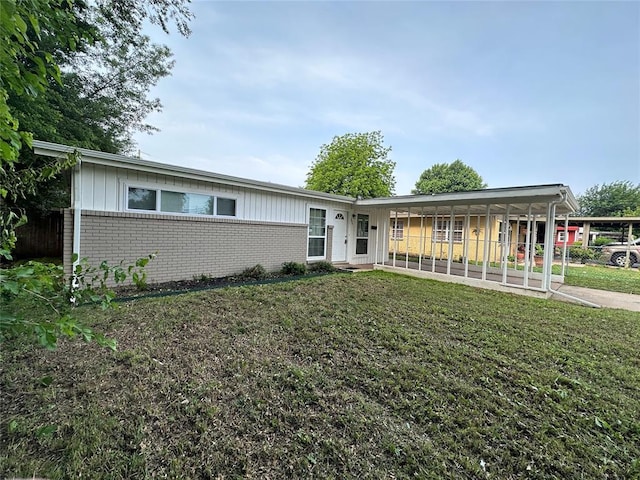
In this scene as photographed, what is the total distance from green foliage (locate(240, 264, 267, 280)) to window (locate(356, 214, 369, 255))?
4843 millimetres

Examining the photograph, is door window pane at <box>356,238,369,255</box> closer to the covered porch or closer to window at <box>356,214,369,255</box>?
window at <box>356,214,369,255</box>

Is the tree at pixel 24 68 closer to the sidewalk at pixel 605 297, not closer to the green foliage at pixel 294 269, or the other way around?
the green foliage at pixel 294 269

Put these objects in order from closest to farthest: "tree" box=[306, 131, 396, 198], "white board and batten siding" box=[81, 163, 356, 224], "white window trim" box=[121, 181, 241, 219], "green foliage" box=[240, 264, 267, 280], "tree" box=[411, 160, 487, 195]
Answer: "white board and batten siding" box=[81, 163, 356, 224], "white window trim" box=[121, 181, 241, 219], "green foliage" box=[240, 264, 267, 280], "tree" box=[306, 131, 396, 198], "tree" box=[411, 160, 487, 195]

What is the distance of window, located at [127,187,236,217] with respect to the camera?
19.7 feet

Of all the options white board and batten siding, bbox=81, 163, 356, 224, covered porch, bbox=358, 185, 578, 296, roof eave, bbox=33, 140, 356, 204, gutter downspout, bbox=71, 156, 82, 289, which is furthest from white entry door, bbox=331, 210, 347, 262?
gutter downspout, bbox=71, 156, 82, 289

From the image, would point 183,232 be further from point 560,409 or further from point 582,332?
point 582,332

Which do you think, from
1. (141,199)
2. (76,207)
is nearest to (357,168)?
(141,199)

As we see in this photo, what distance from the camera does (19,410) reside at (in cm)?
217

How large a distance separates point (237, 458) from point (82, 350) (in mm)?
2404

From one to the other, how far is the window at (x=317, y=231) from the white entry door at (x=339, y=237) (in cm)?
50

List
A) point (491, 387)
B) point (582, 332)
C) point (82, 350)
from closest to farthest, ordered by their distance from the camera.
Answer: point (491, 387)
point (82, 350)
point (582, 332)

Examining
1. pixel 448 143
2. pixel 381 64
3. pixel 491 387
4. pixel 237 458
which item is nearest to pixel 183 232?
pixel 237 458

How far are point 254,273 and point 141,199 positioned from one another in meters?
3.11

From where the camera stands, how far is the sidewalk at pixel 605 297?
6.52 m
